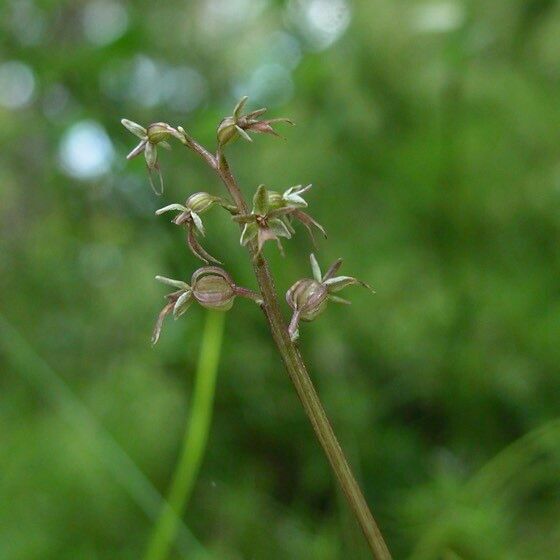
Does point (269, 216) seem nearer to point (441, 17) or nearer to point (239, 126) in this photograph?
point (239, 126)

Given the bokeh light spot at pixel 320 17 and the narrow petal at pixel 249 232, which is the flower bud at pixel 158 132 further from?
the bokeh light spot at pixel 320 17

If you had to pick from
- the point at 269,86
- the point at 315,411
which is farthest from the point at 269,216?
the point at 269,86

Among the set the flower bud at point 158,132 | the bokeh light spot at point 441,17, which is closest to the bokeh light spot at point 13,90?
the bokeh light spot at point 441,17

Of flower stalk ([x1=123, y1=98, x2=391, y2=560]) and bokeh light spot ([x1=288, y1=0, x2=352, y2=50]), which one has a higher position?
bokeh light spot ([x1=288, y1=0, x2=352, y2=50])

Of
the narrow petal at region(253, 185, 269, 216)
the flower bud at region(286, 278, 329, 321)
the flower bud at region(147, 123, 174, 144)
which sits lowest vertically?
the flower bud at region(286, 278, 329, 321)

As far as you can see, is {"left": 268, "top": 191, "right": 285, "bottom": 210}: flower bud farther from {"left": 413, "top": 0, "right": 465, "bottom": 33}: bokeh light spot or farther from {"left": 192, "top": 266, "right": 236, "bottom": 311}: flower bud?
{"left": 413, "top": 0, "right": 465, "bottom": 33}: bokeh light spot

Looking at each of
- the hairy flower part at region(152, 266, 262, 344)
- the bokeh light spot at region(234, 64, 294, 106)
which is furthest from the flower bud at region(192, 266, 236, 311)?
the bokeh light spot at region(234, 64, 294, 106)

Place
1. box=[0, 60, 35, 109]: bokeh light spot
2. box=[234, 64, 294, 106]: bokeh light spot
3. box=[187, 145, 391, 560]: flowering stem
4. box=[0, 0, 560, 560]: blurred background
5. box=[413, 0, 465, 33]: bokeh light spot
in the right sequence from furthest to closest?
box=[0, 60, 35, 109]: bokeh light spot, box=[234, 64, 294, 106]: bokeh light spot, box=[413, 0, 465, 33]: bokeh light spot, box=[0, 0, 560, 560]: blurred background, box=[187, 145, 391, 560]: flowering stem
